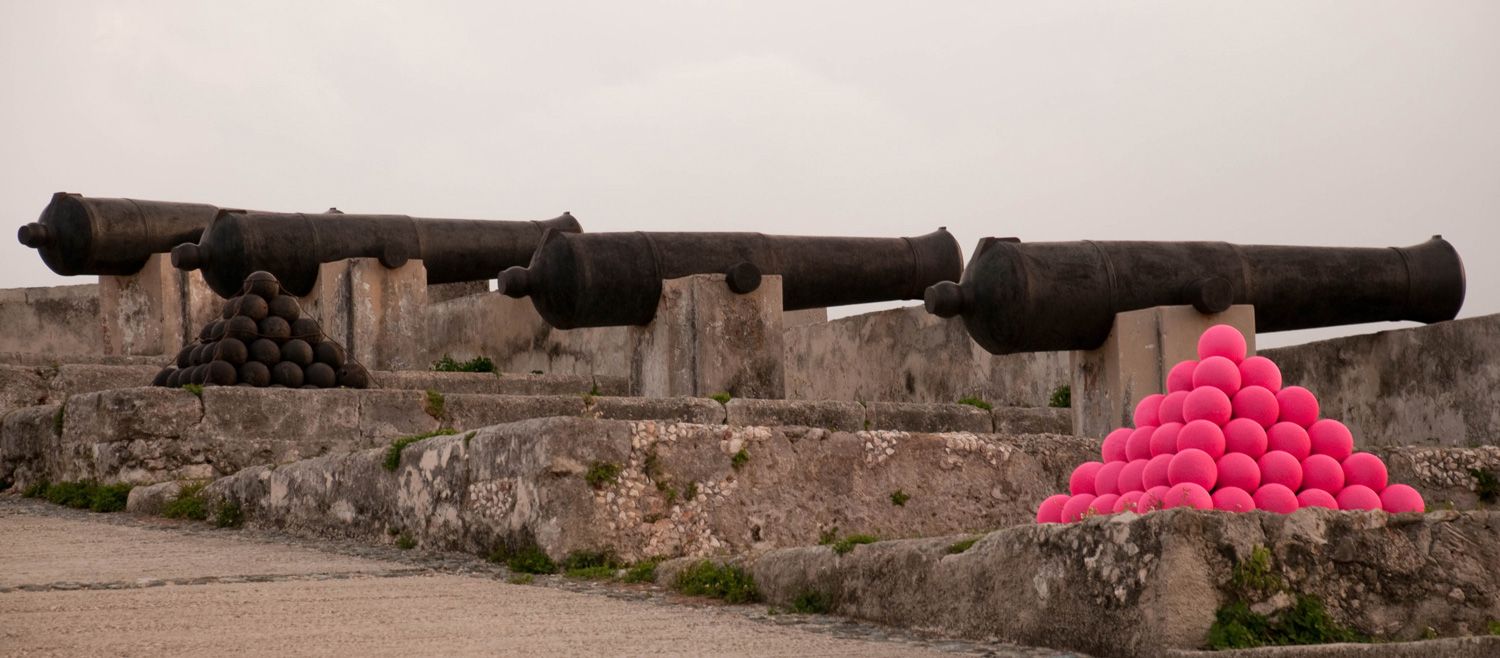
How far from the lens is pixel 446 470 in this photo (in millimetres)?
5180

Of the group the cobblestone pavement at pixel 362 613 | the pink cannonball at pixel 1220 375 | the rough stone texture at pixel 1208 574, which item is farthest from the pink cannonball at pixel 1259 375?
the cobblestone pavement at pixel 362 613

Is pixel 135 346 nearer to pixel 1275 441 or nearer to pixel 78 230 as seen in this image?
pixel 78 230

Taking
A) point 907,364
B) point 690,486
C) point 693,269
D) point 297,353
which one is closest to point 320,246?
point 693,269

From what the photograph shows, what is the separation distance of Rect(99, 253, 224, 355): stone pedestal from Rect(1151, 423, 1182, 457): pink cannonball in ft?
40.3

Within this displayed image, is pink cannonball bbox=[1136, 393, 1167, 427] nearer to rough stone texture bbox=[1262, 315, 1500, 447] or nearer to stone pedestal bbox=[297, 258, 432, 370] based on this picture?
rough stone texture bbox=[1262, 315, 1500, 447]

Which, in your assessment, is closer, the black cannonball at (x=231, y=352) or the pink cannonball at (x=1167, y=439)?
the pink cannonball at (x=1167, y=439)

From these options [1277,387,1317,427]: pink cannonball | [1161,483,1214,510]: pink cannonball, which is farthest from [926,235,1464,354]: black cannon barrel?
[1161,483,1214,510]: pink cannonball

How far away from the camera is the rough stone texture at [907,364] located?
12.4 meters

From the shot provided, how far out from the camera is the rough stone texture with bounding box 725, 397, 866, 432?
819 centimetres

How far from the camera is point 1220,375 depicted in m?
3.95

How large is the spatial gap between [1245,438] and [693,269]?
7.84 meters

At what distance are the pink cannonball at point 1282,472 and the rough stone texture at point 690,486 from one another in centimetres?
153

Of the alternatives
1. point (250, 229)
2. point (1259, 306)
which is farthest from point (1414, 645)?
point (250, 229)

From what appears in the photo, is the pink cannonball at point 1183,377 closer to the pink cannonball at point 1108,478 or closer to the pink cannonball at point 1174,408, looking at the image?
the pink cannonball at point 1174,408
